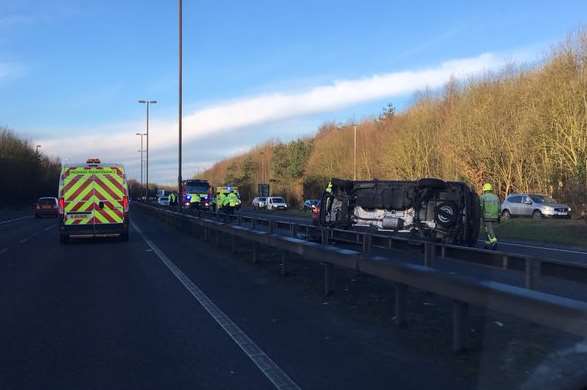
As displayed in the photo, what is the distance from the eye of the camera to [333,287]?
10.0 metres

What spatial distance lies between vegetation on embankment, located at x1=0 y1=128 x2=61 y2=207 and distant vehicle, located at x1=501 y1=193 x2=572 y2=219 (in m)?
62.2

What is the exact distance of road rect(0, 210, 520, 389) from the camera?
18.6 feet

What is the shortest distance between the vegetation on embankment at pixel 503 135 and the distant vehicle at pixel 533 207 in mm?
1302

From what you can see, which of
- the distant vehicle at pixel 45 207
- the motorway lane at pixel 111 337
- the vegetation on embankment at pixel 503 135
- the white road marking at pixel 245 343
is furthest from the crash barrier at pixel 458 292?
the distant vehicle at pixel 45 207

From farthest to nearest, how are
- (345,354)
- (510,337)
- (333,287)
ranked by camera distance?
(333,287) → (510,337) → (345,354)

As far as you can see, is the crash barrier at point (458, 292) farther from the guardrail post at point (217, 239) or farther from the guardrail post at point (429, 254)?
the guardrail post at point (217, 239)

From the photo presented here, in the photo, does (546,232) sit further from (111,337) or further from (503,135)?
(111,337)

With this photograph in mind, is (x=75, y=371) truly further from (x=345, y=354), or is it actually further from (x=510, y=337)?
(x=510, y=337)

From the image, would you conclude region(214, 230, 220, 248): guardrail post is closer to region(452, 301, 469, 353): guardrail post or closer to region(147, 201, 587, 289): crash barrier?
region(147, 201, 587, 289): crash barrier

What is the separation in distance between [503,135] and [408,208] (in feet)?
99.2

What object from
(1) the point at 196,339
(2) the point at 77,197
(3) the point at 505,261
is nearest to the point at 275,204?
(2) the point at 77,197

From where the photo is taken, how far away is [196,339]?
716 cm

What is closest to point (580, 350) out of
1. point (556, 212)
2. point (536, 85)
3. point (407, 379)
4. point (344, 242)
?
point (407, 379)

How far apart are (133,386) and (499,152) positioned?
39.8 m
